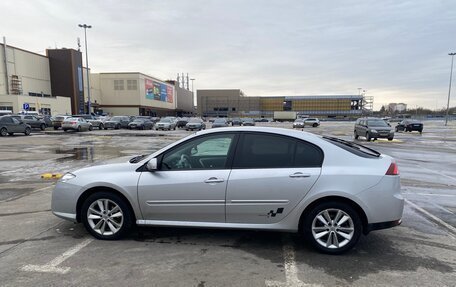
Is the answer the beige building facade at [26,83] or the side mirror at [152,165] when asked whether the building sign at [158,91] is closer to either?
the beige building facade at [26,83]

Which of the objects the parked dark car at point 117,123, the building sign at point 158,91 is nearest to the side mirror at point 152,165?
the parked dark car at point 117,123

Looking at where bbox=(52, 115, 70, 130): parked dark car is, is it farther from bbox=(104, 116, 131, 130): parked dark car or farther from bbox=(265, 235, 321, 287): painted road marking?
bbox=(265, 235, 321, 287): painted road marking

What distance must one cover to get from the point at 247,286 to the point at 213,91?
513ft

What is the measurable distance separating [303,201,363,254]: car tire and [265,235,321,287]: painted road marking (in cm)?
32

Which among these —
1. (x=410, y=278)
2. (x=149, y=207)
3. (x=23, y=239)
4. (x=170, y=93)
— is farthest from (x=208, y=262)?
(x=170, y=93)

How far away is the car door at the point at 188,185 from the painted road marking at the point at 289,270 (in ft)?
3.05

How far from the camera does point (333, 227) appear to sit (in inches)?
164

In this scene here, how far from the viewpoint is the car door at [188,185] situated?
4254mm

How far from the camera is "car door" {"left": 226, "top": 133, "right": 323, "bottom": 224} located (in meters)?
4.12

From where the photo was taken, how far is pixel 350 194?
4.07 m

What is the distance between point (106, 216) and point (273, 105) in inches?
5889

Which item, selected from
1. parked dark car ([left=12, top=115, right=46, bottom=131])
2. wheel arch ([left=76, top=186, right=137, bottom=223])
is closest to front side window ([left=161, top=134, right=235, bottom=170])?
wheel arch ([left=76, top=186, right=137, bottom=223])

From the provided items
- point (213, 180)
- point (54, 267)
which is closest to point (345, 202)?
point (213, 180)

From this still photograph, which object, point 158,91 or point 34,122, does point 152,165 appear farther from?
point 158,91
